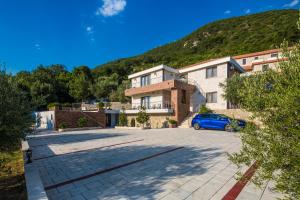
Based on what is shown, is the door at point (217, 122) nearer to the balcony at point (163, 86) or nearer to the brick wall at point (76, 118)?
the balcony at point (163, 86)

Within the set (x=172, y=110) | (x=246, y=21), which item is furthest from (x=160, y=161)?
(x=246, y=21)

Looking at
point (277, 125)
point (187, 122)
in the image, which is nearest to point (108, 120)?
point (187, 122)

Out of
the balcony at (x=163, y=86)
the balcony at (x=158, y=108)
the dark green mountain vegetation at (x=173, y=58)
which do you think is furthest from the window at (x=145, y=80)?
the dark green mountain vegetation at (x=173, y=58)

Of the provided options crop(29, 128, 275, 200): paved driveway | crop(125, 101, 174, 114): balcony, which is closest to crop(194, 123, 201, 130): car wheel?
crop(125, 101, 174, 114): balcony

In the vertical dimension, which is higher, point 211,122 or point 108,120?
point 211,122

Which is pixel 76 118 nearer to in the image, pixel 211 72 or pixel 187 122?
pixel 187 122

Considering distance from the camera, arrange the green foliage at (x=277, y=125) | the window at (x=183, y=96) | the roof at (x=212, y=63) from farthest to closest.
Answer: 1. the window at (x=183, y=96)
2. the roof at (x=212, y=63)
3. the green foliage at (x=277, y=125)

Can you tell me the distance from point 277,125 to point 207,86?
22.4 meters

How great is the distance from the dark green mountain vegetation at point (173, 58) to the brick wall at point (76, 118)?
13.6 feet

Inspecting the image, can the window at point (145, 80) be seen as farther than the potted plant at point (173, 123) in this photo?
Yes

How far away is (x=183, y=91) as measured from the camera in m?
23.3

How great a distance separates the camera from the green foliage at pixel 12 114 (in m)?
4.55

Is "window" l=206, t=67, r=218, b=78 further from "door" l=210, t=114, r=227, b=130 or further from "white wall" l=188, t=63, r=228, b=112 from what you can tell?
"door" l=210, t=114, r=227, b=130

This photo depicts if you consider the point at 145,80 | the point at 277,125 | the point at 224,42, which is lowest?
the point at 277,125
